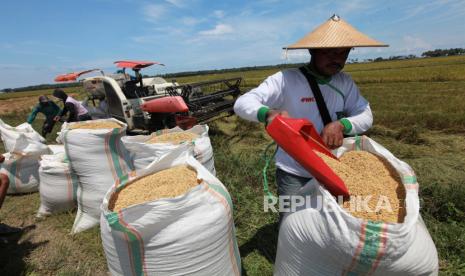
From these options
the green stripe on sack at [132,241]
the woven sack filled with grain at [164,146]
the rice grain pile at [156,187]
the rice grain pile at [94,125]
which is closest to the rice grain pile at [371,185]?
the rice grain pile at [156,187]

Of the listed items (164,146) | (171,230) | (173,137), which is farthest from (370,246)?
(173,137)

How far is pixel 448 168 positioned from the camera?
3.63 m

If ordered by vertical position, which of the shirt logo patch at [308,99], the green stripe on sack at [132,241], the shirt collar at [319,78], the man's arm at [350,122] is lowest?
the green stripe on sack at [132,241]

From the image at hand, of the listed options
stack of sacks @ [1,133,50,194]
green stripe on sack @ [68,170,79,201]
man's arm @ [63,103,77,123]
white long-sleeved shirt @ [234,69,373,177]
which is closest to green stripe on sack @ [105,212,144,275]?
white long-sleeved shirt @ [234,69,373,177]

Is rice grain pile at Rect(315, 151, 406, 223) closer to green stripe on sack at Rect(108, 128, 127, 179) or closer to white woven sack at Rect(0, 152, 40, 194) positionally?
green stripe on sack at Rect(108, 128, 127, 179)

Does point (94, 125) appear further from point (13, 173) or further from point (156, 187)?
point (156, 187)

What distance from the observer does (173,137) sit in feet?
10.2

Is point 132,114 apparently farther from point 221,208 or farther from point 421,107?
point 421,107

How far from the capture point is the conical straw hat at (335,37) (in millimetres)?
1725

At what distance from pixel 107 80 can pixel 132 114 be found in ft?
3.34

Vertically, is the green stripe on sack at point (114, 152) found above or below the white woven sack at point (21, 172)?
above

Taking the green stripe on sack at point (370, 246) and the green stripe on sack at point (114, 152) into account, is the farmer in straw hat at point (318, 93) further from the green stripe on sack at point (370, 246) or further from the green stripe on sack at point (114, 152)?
the green stripe on sack at point (114, 152)

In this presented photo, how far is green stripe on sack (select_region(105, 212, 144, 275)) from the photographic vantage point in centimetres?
152

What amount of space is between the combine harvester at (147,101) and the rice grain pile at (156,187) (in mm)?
3516
